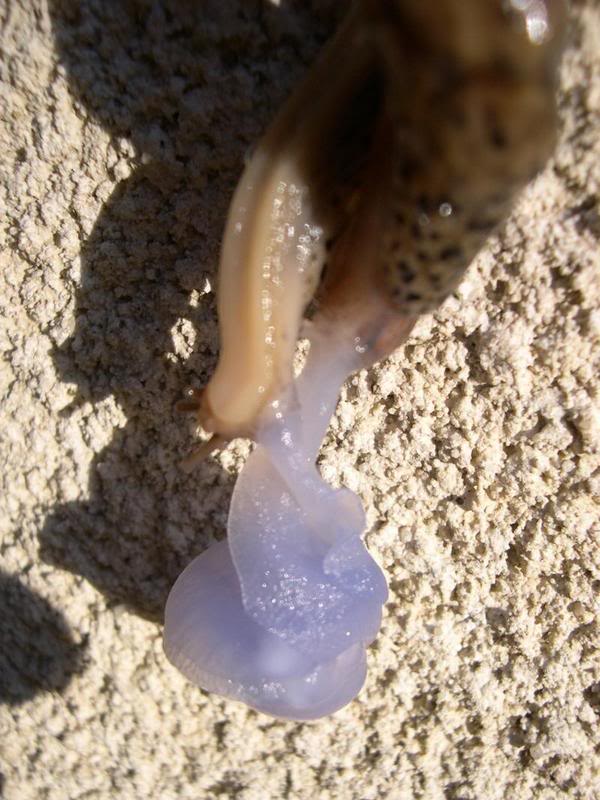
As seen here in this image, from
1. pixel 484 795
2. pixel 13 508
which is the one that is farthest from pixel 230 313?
pixel 484 795

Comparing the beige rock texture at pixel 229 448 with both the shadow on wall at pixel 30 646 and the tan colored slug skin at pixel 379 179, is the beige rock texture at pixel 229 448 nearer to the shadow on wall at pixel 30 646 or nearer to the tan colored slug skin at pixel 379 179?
the shadow on wall at pixel 30 646

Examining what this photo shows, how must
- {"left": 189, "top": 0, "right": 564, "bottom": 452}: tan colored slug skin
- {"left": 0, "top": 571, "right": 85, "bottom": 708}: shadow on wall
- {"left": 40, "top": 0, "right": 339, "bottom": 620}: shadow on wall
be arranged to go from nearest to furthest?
{"left": 189, "top": 0, "right": 564, "bottom": 452}: tan colored slug skin < {"left": 40, "top": 0, "right": 339, "bottom": 620}: shadow on wall < {"left": 0, "top": 571, "right": 85, "bottom": 708}: shadow on wall

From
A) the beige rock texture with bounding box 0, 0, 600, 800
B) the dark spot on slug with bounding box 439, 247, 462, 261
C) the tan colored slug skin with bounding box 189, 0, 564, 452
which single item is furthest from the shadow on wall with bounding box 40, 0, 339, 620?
the dark spot on slug with bounding box 439, 247, 462, 261

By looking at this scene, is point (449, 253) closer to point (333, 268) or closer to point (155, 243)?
point (333, 268)

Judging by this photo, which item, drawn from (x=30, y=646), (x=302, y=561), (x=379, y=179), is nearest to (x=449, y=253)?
(x=379, y=179)

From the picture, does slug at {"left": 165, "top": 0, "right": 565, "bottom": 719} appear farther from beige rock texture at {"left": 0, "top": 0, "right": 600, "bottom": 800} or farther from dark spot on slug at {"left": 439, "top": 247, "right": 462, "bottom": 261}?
beige rock texture at {"left": 0, "top": 0, "right": 600, "bottom": 800}

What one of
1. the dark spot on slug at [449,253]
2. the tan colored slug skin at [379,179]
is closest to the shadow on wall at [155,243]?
the tan colored slug skin at [379,179]
